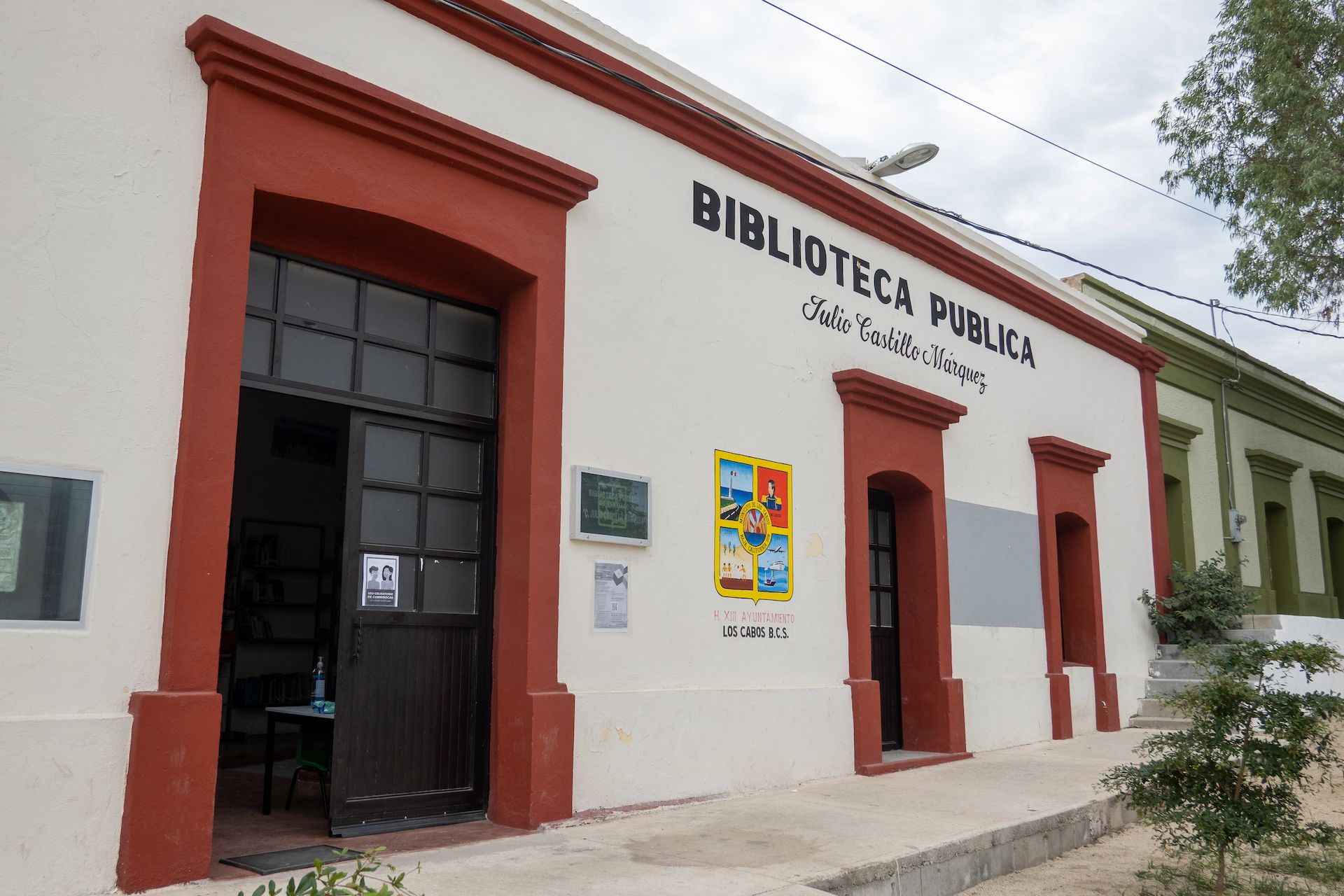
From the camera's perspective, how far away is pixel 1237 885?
539cm

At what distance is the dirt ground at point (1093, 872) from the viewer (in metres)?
5.43

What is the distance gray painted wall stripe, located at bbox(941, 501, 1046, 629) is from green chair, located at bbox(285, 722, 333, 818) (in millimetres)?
5428

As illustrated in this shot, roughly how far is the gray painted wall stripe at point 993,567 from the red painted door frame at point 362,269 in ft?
15.3

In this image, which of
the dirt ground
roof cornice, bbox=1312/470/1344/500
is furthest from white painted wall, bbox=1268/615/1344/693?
roof cornice, bbox=1312/470/1344/500

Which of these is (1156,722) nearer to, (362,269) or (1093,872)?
(1093,872)

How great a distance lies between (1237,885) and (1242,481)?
38.9 feet

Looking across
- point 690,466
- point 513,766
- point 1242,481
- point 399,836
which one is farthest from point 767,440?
point 1242,481

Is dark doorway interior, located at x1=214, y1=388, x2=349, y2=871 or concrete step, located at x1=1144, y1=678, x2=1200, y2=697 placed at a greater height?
dark doorway interior, located at x1=214, y1=388, x2=349, y2=871

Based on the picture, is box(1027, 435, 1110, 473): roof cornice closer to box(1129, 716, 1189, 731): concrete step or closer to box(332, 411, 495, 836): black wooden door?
box(1129, 716, 1189, 731): concrete step

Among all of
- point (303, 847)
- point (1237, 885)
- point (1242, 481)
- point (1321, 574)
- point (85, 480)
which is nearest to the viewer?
point (85, 480)

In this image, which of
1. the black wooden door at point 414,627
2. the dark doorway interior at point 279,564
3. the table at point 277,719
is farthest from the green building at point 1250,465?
the table at point 277,719

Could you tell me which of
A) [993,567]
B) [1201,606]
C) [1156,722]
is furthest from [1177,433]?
[993,567]

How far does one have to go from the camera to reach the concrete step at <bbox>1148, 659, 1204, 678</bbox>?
462 inches

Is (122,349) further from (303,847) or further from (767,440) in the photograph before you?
(767,440)
